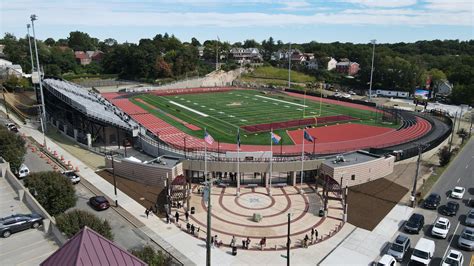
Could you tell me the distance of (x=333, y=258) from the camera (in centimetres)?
2541

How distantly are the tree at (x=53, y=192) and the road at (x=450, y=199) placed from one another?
25647mm

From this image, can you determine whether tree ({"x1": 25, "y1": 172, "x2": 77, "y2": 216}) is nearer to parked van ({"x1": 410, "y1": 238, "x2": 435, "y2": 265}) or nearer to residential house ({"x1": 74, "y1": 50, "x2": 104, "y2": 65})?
parked van ({"x1": 410, "y1": 238, "x2": 435, "y2": 265})

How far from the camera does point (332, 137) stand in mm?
57219

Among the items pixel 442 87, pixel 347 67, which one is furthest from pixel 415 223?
pixel 347 67

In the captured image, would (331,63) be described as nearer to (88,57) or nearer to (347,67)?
(347,67)

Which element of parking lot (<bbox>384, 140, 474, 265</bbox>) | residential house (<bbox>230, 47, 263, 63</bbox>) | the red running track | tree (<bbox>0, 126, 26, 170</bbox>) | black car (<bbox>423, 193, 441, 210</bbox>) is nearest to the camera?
parking lot (<bbox>384, 140, 474, 265</bbox>)

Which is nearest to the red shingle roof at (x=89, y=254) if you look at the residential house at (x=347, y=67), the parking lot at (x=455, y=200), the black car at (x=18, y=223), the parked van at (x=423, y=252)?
the black car at (x=18, y=223)

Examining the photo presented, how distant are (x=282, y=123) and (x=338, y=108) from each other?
2306cm

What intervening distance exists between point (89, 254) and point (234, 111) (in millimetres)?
63616

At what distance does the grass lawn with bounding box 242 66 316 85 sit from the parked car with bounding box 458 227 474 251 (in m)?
101

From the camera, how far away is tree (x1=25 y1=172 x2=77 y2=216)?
2802cm

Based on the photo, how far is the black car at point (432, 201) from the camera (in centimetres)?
3347

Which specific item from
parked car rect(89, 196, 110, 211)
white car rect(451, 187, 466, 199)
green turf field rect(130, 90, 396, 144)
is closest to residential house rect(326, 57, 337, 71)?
green turf field rect(130, 90, 396, 144)

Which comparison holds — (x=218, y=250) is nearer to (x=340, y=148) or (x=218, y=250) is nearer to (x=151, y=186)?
(x=151, y=186)
